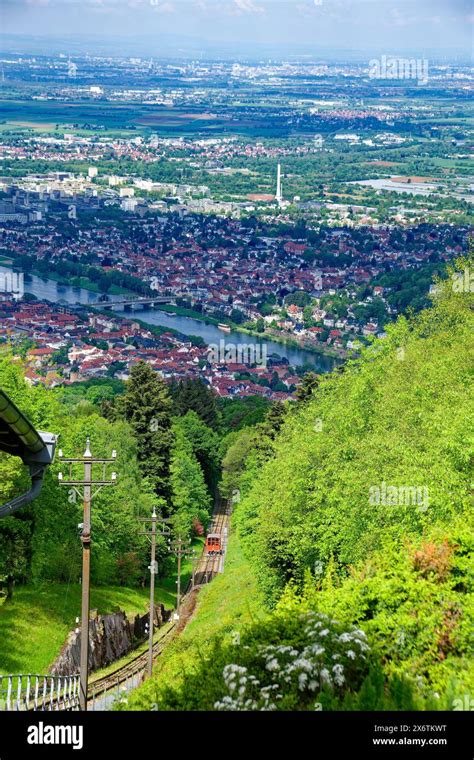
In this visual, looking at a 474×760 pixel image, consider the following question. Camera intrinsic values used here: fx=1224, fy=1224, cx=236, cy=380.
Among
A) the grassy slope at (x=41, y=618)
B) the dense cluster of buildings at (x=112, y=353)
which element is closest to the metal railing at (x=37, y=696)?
the grassy slope at (x=41, y=618)

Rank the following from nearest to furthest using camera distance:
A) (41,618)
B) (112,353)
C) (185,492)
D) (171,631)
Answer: (41,618)
(171,631)
(185,492)
(112,353)

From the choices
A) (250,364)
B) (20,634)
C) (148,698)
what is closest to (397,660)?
(148,698)

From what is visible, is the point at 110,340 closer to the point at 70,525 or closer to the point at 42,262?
the point at 42,262

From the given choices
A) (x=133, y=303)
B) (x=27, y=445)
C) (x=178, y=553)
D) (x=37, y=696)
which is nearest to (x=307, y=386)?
(x=178, y=553)

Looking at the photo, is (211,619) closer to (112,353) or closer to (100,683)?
(100,683)

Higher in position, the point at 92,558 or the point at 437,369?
the point at 437,369

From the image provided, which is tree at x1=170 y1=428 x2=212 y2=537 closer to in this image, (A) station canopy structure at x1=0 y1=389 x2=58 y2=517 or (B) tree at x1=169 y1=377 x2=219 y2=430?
(B) tree at x1=169 y1=377 x2=219 y2=430
